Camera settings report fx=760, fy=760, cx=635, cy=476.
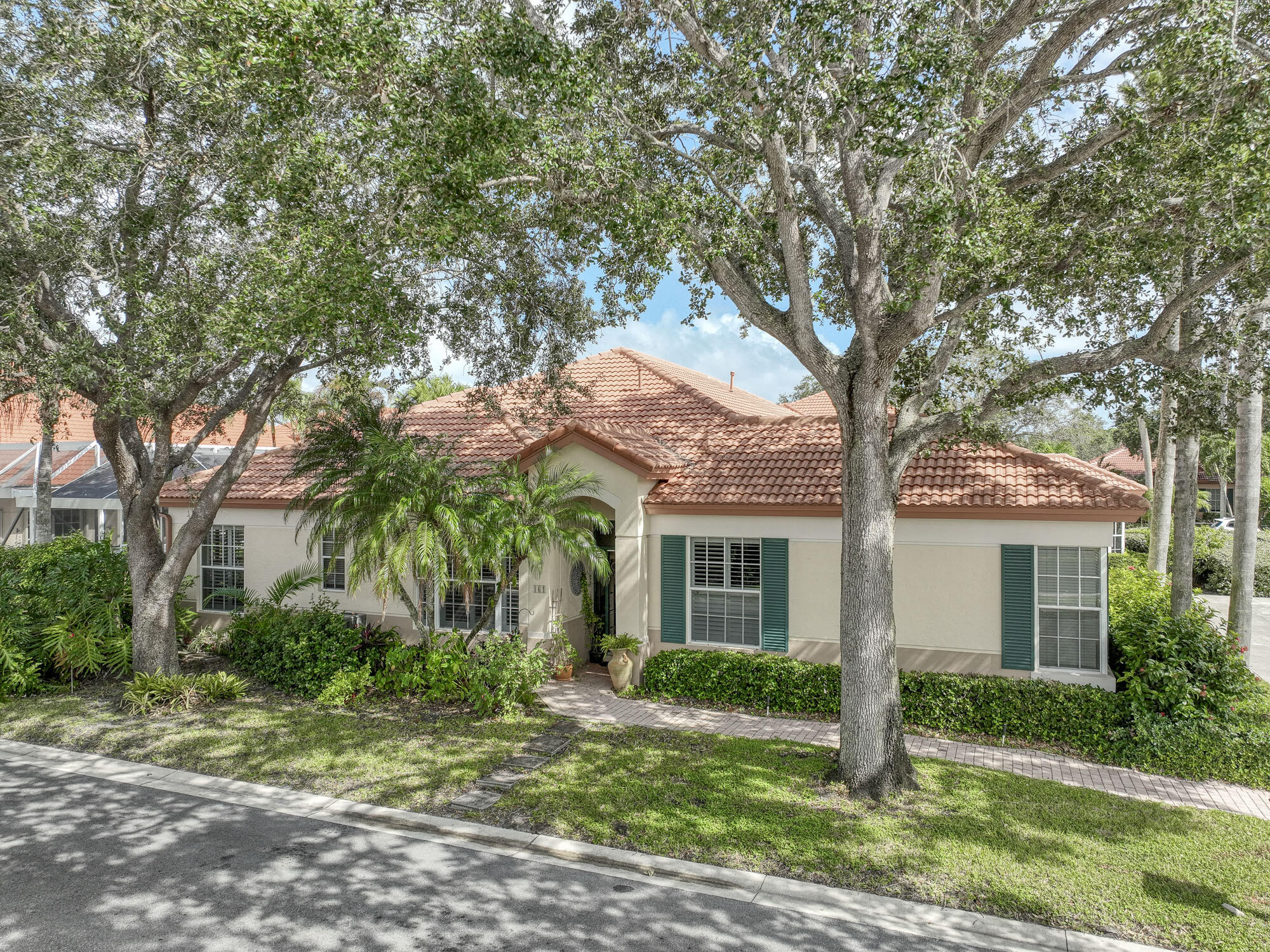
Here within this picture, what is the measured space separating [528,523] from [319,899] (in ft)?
20.1

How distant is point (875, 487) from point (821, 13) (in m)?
5.17

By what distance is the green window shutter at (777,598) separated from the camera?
12.8m

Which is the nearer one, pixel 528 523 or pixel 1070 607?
pixel 1070 607

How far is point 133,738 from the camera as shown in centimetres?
1105

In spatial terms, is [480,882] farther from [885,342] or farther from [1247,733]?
[1247,733]

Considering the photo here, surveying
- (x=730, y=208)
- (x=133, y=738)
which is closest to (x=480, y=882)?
(x=133, y=738)

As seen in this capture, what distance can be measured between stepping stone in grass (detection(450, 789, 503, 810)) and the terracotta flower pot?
4.28 meters

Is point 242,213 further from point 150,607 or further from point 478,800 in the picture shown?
point 478,800

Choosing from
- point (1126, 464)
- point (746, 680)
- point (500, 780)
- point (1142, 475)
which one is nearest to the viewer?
point (500, 780)

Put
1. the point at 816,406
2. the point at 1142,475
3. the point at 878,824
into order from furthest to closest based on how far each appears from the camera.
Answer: the point at 1142,475 → the point at 816,406 → the point at 878,824

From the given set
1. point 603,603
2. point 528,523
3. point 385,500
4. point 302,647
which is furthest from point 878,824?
point 302,647

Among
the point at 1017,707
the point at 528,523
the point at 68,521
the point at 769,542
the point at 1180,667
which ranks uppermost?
the point at 528,523

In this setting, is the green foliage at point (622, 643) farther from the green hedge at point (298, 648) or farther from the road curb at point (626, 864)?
the road curb at point (626, 864)

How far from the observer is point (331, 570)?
1596 cm
